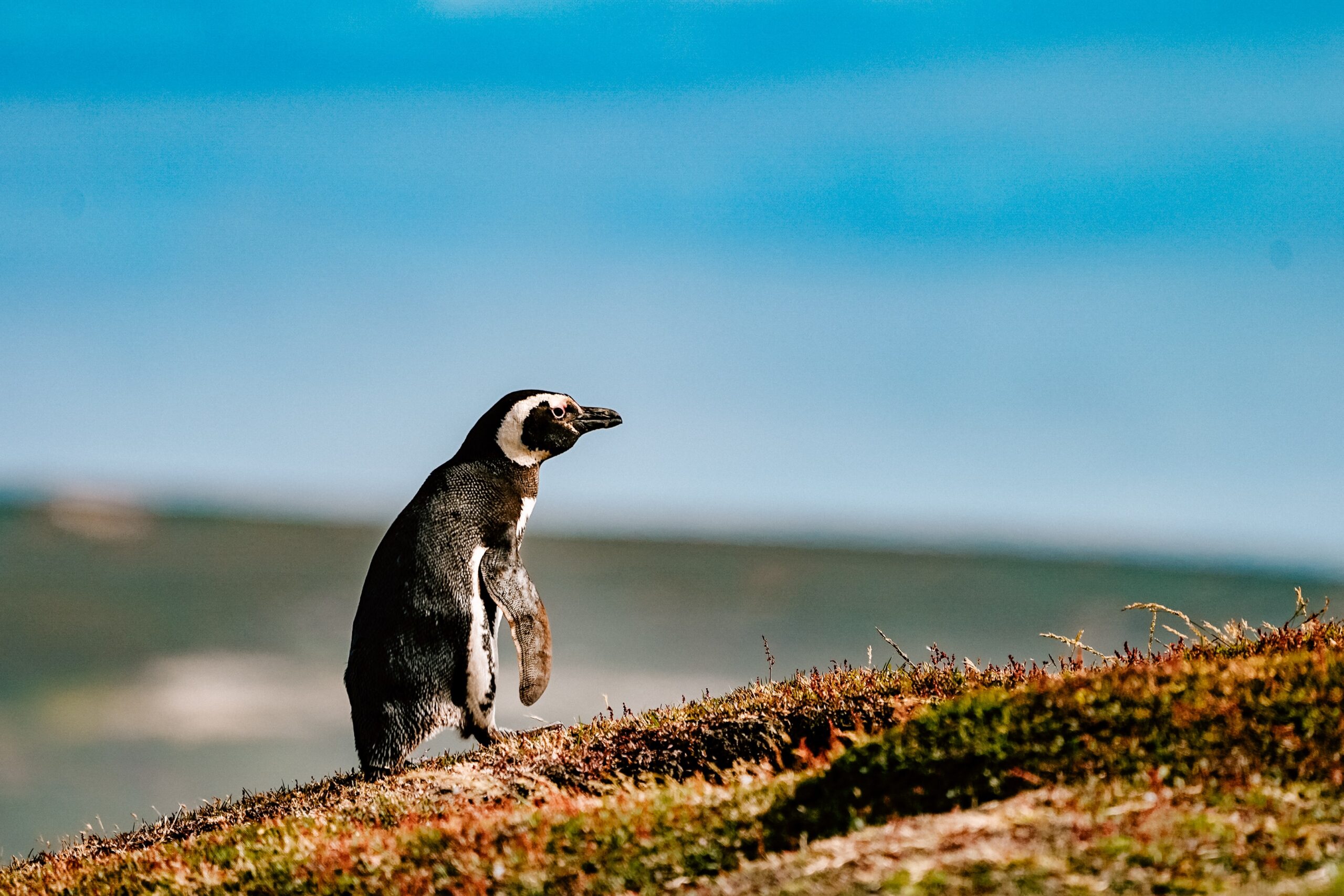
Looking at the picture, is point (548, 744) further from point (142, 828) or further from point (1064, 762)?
point (1064, 762)

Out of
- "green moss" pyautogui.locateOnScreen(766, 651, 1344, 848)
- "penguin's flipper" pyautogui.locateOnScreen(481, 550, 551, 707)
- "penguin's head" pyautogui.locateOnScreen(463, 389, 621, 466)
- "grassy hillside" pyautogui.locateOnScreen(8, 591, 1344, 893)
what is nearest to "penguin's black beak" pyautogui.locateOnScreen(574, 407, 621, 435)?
"penguin's head" pyautogui.locateOnScreen(463, 389, 621, 466)

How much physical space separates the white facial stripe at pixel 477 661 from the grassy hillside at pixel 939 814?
148 cm

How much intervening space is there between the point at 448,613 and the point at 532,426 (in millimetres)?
2233

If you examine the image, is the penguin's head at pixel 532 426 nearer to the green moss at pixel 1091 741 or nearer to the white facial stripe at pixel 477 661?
the white facial stripe at pixel 477 661

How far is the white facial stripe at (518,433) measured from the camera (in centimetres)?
1252

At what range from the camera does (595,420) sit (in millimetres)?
13227

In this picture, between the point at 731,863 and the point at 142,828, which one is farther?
the point at 142,828

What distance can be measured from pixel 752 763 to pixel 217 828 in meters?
5.31

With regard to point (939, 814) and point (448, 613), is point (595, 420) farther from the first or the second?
point (939, 814)

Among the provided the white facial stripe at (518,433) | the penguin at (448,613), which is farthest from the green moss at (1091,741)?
the white facial stripe at (518,433)

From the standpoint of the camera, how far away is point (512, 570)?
12.0 m

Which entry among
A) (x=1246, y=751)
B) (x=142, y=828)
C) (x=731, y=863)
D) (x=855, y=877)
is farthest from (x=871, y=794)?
(x=142, y=828)

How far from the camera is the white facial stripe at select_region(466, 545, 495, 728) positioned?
11.5 meters

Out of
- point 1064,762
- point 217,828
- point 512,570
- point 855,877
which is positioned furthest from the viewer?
point 512,570
